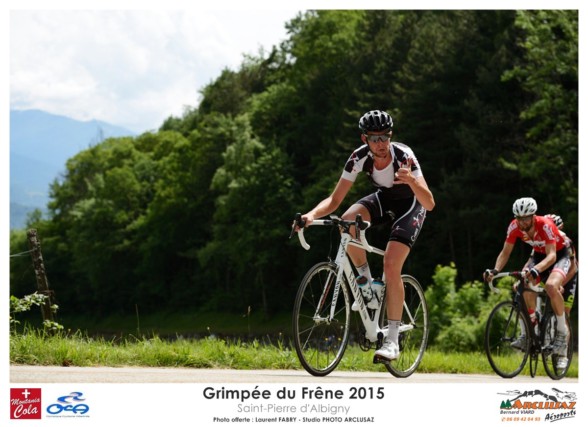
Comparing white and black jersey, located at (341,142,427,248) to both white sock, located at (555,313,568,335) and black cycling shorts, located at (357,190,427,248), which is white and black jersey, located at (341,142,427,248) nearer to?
black cycling shorts, located at (357,190,427,248)

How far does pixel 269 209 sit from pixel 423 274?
50.1ft

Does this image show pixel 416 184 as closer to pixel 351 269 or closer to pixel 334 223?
pixel 334 223

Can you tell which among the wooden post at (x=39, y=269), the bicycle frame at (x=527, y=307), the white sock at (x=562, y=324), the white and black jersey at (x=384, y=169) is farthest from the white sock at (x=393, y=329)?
the wooden post at (x=39, y=269)

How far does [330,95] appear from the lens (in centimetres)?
6362

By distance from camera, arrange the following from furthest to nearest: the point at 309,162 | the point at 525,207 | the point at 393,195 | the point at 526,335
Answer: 1. the point at 309,162
2. the point at 526,335
3. the point at 525,207
4. the point at 393,195

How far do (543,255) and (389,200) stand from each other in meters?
3.97

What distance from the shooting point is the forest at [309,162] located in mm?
41688

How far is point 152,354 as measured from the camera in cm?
983

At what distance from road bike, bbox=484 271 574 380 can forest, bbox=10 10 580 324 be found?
456 inches
